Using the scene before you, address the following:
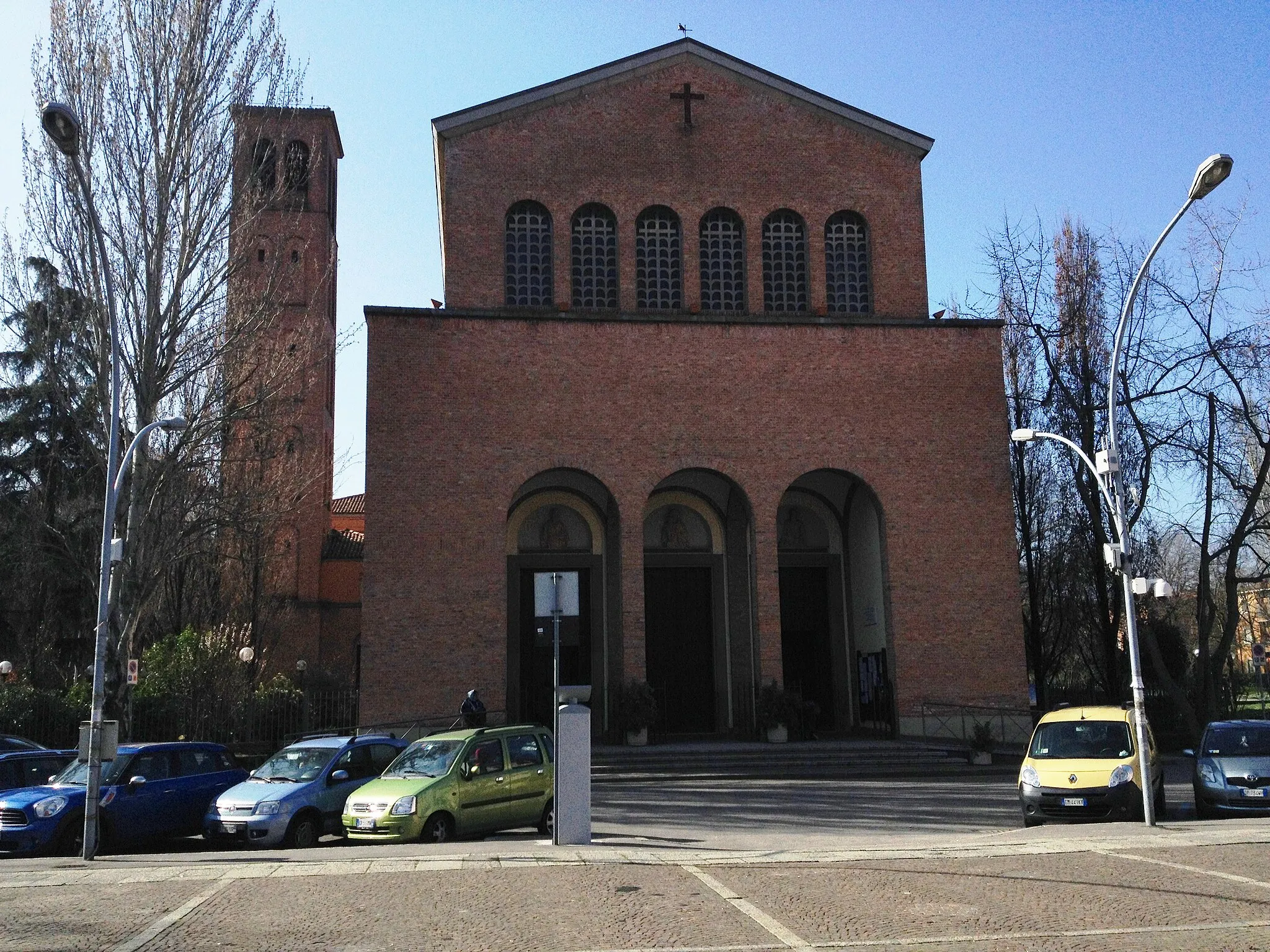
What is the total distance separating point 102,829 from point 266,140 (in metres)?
14.1

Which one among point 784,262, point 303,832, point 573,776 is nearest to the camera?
point 573,776

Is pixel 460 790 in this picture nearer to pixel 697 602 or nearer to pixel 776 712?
pixel 776 712

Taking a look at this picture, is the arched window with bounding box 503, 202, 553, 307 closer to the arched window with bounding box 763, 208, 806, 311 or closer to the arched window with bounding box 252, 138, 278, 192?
the arched window with bounding box 763, 208, 806, 311

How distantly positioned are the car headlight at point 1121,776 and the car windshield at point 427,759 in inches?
325

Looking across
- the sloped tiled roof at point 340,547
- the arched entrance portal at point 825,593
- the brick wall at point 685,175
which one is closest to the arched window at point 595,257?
the brick wall at point 685,175

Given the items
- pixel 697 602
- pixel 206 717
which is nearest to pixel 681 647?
pixel 697 602

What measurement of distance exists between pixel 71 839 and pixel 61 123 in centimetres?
859

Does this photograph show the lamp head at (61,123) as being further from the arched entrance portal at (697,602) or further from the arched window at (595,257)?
the arched entrance portal at (697,602)

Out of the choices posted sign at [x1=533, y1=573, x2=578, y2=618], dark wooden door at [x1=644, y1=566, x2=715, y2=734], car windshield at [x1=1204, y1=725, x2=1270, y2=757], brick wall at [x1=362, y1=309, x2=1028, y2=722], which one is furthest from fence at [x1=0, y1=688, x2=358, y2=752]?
car windshield at [x1=1204, y1=725, x2=1270, y2=757]

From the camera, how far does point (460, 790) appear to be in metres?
13.4

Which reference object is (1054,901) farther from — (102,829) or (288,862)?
(102,829)

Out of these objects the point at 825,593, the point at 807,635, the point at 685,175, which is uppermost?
the point at 685,175

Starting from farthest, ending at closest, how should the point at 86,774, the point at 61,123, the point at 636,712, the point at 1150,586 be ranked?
the point at 636,712, the point at 1150,586, the point at 86,774, the point at 61,123

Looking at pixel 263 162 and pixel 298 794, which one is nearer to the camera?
pixel 298 794
